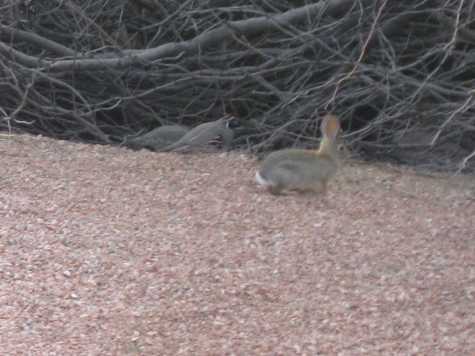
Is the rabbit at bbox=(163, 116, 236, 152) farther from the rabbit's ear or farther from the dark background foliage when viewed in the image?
the rabbit's ear

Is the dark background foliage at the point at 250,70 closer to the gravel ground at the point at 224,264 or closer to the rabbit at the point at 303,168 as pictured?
the rabbit at the point at 303,168

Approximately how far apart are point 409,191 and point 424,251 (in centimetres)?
125

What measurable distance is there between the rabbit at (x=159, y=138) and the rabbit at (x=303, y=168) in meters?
1.49

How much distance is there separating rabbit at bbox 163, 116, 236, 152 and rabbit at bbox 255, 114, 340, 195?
1.10m

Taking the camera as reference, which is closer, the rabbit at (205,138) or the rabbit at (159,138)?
the rabbit at (205,138)

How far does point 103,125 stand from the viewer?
828cm

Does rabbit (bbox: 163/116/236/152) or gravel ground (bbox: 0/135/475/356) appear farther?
rabbit (bbox: 163/116/236/152)

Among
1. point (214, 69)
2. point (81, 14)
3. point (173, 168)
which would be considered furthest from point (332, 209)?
point (81, 14)

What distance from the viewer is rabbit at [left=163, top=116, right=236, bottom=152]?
7.10 m

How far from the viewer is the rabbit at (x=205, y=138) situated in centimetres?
710

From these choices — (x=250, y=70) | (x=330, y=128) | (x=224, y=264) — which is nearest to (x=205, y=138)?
(x=250, y=70)

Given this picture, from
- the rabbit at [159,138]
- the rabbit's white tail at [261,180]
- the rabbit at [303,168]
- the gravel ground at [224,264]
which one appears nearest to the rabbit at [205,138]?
the rabbit at [159,138]

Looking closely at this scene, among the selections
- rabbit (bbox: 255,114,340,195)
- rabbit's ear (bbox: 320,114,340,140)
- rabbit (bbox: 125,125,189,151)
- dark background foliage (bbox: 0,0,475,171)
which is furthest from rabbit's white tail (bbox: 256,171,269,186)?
rabbit (bbox: 125,125,189,151)

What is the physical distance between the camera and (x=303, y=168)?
5914mm
